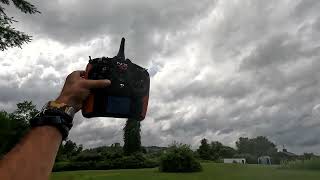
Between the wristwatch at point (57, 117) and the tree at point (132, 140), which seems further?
the tree at point (132, 140)

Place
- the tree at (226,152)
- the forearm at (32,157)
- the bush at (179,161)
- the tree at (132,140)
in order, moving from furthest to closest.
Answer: the tree at (226,152), the tree at (132,140), the bush at (179,161), the forearm at (32,157)

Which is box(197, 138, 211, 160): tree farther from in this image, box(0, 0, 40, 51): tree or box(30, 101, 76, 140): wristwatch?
box(30, 101, 76, 140): wristwatch

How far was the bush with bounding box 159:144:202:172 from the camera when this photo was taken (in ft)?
91.9

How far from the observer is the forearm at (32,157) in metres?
1.26

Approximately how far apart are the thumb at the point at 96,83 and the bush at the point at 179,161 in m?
26.7

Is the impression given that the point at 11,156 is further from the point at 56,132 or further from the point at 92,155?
the point at 92,155

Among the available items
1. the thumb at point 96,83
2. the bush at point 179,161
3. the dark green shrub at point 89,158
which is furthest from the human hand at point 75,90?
the dark green shrub at point 89,158

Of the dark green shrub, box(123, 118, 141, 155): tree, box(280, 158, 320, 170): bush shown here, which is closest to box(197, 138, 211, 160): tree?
box(123, 118, 141, 155): tree

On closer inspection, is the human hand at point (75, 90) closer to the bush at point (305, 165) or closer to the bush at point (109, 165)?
the bush at point (305, 165)

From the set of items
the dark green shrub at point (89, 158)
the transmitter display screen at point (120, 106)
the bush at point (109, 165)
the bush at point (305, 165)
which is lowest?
the transmitter display screen at point (120, 106)

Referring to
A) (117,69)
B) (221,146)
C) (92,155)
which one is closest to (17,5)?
(117,69)

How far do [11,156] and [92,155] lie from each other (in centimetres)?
5143

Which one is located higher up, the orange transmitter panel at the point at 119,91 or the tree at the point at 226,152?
the tree at the point at 226,152

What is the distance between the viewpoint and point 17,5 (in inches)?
655
